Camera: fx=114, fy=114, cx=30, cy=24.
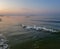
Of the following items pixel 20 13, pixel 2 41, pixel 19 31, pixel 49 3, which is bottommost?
pixel 2 41

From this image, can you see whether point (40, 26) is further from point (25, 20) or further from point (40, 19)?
point (25, 20)

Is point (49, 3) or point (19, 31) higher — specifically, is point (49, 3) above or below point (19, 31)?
above

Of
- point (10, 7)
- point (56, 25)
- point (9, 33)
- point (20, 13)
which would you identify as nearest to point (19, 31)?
point (9, 33)

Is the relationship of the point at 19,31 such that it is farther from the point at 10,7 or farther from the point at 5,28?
the point at 10,7

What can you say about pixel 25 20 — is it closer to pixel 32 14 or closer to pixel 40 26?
pixel 32 14

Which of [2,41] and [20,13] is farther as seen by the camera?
[20,13]

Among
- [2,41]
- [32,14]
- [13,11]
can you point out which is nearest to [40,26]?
[32,14]

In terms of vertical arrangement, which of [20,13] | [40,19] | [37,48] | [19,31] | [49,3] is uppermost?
[49,3]

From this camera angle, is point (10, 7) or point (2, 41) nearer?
point (2, 41)

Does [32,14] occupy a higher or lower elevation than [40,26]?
higher
